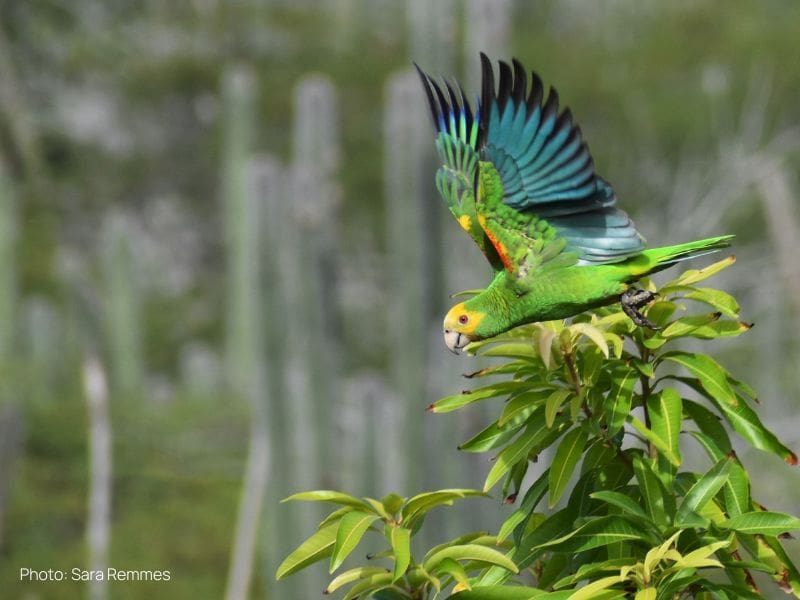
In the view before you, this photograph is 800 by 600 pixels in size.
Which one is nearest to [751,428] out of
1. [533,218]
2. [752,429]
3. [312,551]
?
[752,429]

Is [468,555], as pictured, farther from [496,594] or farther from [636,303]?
[636,303]

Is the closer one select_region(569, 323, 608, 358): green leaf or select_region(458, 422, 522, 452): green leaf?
select_region(569, 323, 608, 358): green leaf

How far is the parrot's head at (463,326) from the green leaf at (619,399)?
32 cm

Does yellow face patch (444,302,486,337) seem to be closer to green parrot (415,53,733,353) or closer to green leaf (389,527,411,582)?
green parrot (415,53,733,353)

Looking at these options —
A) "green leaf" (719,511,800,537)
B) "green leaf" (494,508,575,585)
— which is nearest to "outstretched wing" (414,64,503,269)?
"green leaf" (494,508,575,585)

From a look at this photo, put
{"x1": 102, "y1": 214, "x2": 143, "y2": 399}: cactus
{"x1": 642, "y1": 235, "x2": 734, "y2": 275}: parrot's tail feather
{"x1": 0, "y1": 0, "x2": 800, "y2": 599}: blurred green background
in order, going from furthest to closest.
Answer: {"x1": 102, "y1": 214, "x2": 143, "y2": 399}: cactus < {"x1": 0, "y1": 0, "x2": 800, "y2": 599}: blurred green background < {"x1": 642, "y1": 235, "x2": 734, "y2": 275}: parrot's tail feather

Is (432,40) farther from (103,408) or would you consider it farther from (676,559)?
(676,559)

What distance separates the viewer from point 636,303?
1.48m

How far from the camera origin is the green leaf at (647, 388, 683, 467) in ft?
4.22

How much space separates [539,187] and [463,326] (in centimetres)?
23

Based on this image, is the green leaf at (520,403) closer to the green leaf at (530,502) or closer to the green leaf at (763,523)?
the green leaf at (530,502)

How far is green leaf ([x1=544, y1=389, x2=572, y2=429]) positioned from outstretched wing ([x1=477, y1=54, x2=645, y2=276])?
1.09ft

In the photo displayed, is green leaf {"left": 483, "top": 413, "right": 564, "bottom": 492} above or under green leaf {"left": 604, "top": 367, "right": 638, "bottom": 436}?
under

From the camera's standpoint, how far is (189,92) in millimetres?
11867
